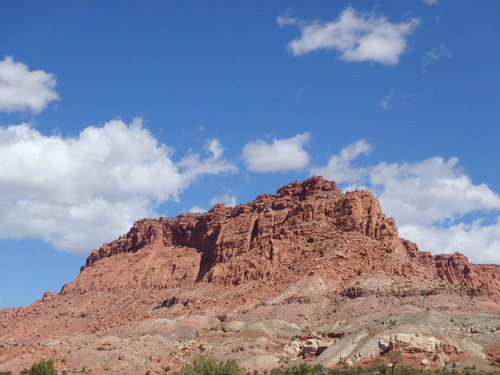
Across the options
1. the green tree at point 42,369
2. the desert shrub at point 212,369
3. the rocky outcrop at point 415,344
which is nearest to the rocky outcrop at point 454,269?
the rocky outcrop at point 415,344

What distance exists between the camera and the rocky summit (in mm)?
71375

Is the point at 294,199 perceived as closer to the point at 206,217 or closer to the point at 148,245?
the point at 206,217

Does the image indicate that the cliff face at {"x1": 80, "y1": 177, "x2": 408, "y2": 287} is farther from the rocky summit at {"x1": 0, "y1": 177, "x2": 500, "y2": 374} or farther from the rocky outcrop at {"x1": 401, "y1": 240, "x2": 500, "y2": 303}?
the rocky outcrop at {"x1": 401, "y1": 240, "x2": 500, "y2": 303}

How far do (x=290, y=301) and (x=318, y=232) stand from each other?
21.5 metres

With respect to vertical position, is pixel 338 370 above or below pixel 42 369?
below

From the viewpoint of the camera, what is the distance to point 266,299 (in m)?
98.6

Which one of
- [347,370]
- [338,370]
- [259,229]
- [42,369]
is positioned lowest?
[347,370]

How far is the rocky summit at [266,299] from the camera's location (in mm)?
71375

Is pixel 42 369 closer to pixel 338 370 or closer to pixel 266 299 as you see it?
pixel 338 370

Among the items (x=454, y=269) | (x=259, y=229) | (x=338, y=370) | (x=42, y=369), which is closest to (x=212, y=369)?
(x=338, y=370)

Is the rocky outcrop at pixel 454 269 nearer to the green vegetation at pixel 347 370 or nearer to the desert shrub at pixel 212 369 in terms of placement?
the green vegetation at pixel 347 370

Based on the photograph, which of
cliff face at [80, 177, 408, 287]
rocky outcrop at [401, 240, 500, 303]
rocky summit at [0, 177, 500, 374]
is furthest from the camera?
rocky outcrop at [401, 240, 500, 303]

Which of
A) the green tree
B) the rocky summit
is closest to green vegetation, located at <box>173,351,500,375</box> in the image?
the rocky summit

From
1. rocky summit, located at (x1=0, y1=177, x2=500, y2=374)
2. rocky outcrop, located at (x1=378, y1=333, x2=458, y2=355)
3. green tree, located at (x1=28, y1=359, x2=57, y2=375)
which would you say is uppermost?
rocky summit, located at (x1=0, y1=177, x2=500, y2=374)
